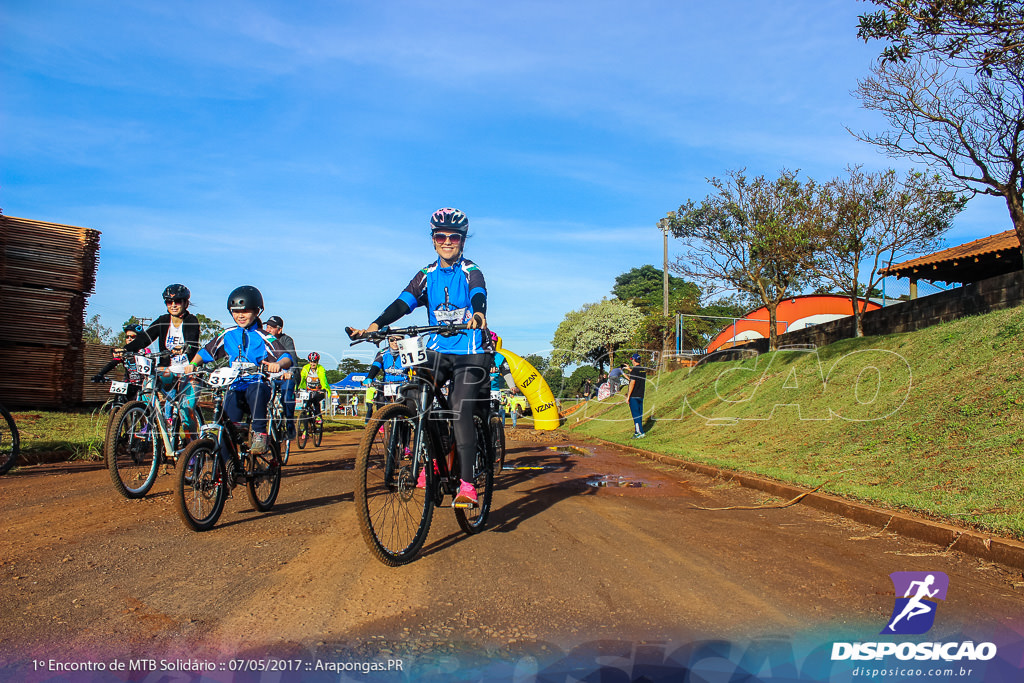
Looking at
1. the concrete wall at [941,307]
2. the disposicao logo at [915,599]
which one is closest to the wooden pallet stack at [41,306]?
the disposicao logo at [915,599]

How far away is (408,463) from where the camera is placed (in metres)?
4.45

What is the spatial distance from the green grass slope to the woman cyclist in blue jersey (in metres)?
4.01

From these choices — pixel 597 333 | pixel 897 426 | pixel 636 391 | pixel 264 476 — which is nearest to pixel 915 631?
pixel 264 476

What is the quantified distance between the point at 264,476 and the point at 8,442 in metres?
4.25

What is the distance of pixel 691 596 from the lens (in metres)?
3.77

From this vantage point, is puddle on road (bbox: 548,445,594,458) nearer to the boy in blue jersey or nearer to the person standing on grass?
the person standing on grass

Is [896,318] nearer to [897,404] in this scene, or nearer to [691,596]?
[897,404]

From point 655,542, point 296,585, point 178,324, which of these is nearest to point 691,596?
point 655,542

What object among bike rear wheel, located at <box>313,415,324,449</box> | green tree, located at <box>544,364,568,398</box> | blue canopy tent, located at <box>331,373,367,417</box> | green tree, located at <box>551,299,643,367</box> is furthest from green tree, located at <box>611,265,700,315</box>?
bike rear wheel, located at <box>313,415,324,449</box>

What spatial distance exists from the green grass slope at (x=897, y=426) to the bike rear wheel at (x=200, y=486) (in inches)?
233

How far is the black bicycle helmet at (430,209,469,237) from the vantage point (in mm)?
5484

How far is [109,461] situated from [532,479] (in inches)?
202

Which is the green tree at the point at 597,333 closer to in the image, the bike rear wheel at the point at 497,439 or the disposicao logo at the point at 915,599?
the bike rear wheel at the point at 497,439

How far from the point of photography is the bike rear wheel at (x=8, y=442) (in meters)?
7.51
